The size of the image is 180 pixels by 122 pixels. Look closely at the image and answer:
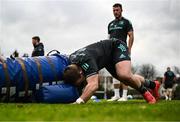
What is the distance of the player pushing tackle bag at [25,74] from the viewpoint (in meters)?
7.20

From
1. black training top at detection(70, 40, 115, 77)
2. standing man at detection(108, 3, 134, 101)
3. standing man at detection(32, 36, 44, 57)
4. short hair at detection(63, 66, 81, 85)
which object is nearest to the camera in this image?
black training top at detection(70, 40, 115, 77)

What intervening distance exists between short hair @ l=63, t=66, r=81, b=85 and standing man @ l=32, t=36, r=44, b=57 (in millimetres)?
5246

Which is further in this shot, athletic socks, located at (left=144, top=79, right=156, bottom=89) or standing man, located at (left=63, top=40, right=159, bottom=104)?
athletic socks, located at (left=144, top=79, right=156, bottom=89)

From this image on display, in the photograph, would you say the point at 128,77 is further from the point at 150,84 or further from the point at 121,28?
the point at 121,28

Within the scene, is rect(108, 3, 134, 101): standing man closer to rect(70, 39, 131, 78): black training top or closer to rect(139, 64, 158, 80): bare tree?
rect(70, 39, 131, 78): black training top

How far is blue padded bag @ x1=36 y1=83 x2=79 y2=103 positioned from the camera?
7.27 meters

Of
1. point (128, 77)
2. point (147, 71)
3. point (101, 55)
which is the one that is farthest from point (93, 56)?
point (147, 71)

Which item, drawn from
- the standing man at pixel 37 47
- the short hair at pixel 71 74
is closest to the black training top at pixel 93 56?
the short hair at pixel 71 74

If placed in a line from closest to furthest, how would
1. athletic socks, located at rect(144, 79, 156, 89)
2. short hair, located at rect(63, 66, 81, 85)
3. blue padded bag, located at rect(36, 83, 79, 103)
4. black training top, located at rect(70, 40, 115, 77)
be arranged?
black training top, located at rect(70, 40, 115, 77) → short hair, located at rect(63, 66, 81, 85) → blue padded bag, located at rect(36, 83, 79, 103) → athletic socks, located at rect(144, 79, 156, 89)

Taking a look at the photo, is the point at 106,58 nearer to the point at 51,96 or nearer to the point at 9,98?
the point at 51,96

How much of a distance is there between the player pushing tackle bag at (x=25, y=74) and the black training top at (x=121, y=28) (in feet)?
6.93

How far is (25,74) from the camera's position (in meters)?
7.30

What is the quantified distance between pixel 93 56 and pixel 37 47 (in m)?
6.00

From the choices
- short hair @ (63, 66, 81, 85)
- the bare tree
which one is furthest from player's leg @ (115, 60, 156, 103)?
the bare tree
